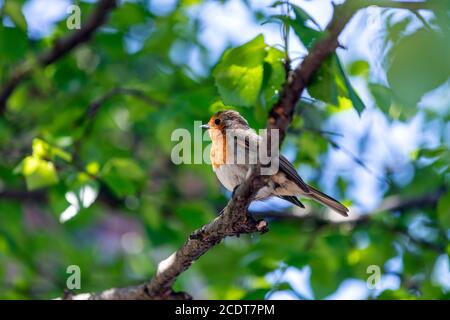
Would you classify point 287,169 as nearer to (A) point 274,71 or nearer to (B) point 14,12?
(A) point 274,71

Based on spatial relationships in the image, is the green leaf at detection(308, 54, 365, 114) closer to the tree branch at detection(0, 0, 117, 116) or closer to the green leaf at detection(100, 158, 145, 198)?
the green leaf at detection(100, 158, 145, 198)

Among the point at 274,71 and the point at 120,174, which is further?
the point at 120,174

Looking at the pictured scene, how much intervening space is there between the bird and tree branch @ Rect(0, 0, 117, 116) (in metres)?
2.73

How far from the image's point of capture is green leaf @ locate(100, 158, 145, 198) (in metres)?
5.55

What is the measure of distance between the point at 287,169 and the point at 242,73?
0.63 m

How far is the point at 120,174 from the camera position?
5.73 meters

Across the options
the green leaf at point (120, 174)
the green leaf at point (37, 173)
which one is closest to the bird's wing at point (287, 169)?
the green leaf at point (120, 174)

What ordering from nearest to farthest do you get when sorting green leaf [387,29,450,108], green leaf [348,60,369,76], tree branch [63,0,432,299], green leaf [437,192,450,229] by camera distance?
green leaf [387,29,450,108] → tree branch [63,0,432,299] → green leaf [437,192,450,229] → green leaf [348,60,369,76]

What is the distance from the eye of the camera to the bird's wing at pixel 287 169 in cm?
386

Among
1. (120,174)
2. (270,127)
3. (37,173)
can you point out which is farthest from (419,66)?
(37,173)

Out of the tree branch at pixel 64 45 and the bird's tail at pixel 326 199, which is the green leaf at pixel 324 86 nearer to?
the bird's tail at pixel 326 199

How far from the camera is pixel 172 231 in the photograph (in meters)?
7.74

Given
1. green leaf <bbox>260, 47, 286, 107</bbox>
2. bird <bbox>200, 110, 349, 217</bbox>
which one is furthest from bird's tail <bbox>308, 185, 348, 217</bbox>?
green leaf <bbox>260, 47, 286, 107</bbox>

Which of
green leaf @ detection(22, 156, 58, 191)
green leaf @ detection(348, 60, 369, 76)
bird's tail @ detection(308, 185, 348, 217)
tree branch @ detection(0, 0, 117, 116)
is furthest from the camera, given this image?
green leaf @ detection(348, 60, 369, 76)
